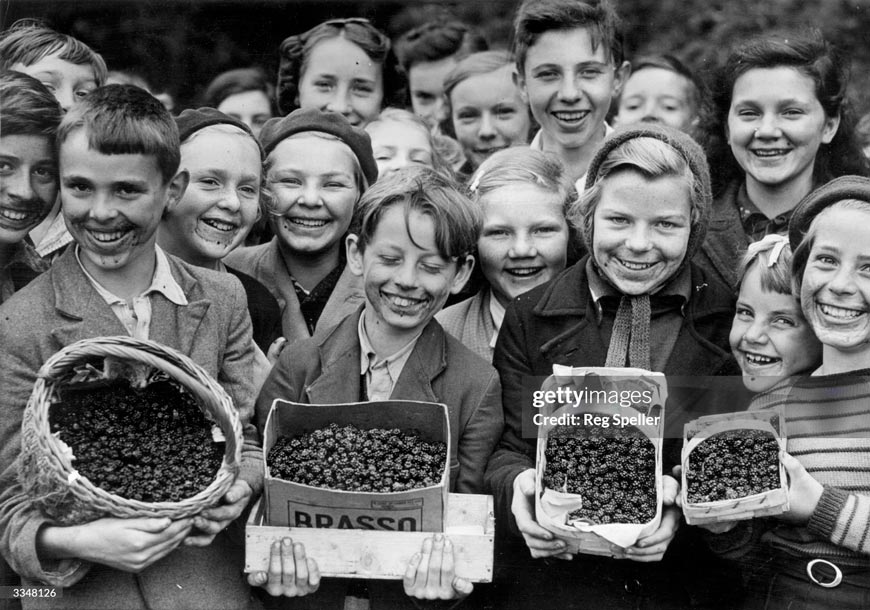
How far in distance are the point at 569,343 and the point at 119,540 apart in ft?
6.01

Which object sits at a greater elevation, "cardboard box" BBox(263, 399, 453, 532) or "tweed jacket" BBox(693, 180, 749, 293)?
"tweed jacket" BBox(693, 180, 749, 293)

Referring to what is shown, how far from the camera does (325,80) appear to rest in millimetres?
5180

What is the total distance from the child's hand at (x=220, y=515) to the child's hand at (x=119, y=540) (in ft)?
0.18

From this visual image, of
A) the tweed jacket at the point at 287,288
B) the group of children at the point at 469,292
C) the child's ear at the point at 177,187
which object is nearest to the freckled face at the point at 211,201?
the group of children at the point at 469,292

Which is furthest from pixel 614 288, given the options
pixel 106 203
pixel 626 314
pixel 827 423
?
pixel 106 203

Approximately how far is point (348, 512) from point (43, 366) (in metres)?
1.19

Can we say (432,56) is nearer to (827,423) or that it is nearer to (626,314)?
(626,314)

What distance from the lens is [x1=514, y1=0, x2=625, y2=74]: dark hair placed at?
4918mm

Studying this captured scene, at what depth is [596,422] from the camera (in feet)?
13.8

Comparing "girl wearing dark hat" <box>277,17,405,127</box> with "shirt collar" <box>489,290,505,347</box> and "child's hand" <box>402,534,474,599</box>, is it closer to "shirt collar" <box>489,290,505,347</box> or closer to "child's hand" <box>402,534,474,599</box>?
"shirt collar" <box>489,290,505,347</box>

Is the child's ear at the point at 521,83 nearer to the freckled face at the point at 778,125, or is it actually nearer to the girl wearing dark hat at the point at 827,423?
the freckled face at the point at 778,125

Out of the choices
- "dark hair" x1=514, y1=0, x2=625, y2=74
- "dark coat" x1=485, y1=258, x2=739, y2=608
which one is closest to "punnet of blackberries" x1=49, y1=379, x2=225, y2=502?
"dark coat" x1=485, y1=258, x2=739, y2=608

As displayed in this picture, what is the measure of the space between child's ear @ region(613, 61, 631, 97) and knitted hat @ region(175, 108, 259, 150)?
1695mm

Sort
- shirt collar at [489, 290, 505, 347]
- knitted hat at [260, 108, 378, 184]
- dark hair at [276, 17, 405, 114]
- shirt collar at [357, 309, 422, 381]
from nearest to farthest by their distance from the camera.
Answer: shirt collar at [357, 309, 422, 381] < shirt collar at [489, 290, 505, 347] < knitted hat at [260, 108, 378, 184] < dark hair at [276, 17, 405, 114]
